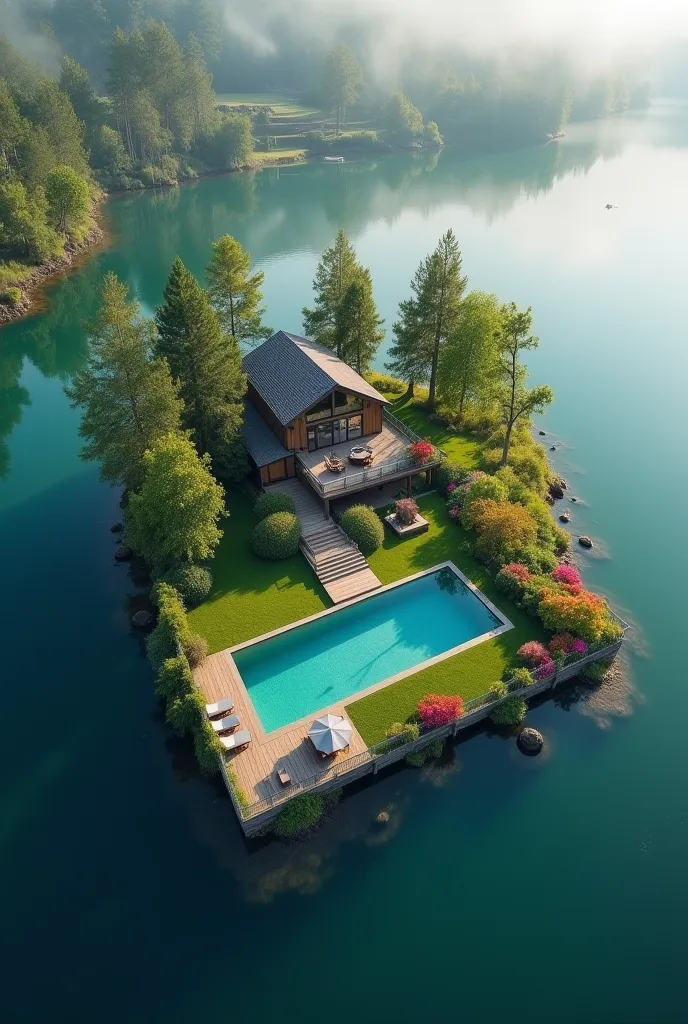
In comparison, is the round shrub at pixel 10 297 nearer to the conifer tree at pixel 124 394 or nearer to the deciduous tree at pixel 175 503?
the conifer tree at pixel 124 394

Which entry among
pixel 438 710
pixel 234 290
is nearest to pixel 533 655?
pixel 438 710

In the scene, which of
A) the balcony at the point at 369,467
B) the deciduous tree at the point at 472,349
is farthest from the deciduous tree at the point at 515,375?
the balcony at the point at 369,467

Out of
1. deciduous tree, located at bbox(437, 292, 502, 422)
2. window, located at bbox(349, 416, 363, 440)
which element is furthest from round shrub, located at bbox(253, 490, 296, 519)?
deciduous tree, located at bbox(437, 292, 502, 422)

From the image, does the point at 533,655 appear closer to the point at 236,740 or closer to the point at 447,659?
the point at 447,659

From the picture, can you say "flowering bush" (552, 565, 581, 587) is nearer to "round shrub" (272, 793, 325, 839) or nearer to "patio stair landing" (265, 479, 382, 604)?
"patio stair landing" (265, 479, 382, 604)

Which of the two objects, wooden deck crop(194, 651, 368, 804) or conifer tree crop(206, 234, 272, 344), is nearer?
wooden deck crop(194, 651, 368, 804)

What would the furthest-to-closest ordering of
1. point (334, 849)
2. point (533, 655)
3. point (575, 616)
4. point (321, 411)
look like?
point (321, 411)
point (575, 616)
point (533, 655)
point (334, 849)
